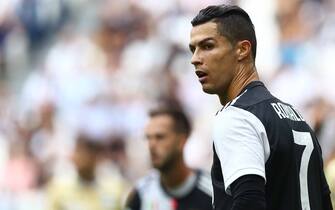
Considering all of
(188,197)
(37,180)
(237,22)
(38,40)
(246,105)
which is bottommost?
(37,180)

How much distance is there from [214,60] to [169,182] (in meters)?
3.47

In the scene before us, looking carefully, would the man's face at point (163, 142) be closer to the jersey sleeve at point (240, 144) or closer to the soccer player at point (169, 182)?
the soccer player at point (169, 182)

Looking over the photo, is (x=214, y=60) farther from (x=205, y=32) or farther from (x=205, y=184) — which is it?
(x=205, y=184)

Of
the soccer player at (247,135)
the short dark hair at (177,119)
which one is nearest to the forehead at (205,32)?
the soccer player at (247,135)

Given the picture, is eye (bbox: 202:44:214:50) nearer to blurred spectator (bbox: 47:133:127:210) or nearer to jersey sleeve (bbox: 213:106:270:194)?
jersey sleeve (bbox: 213:106:270:194)

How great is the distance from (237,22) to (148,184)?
11.7 ft

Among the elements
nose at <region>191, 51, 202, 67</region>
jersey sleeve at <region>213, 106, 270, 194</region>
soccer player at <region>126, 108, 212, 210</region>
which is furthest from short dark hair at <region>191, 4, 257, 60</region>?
soccer player at <region>126, 108, 212, 210</region>

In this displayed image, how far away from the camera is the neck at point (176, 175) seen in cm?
687

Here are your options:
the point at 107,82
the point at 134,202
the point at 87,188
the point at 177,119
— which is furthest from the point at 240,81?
the point at 107,82

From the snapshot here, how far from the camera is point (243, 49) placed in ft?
11.7

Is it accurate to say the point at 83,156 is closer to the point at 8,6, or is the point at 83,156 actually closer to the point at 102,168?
the point at 102,168

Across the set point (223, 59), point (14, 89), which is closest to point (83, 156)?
point (14, 89)

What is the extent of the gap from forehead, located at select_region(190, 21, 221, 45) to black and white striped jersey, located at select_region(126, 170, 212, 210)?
10.7 feet

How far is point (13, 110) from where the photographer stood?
10961 millimetres
